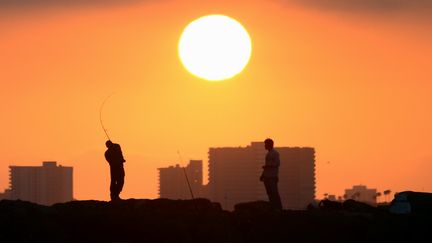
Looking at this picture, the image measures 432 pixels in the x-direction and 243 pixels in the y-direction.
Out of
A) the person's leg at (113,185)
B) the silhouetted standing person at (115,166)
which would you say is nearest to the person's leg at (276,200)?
the silhouetted standing person at (115,166)

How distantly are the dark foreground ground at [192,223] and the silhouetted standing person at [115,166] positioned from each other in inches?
85.5

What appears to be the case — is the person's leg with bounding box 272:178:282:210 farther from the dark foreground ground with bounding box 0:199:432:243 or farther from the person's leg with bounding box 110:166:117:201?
the person's leg with bounding box 110:166:117:201

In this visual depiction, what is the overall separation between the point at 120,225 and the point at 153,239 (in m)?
1.00

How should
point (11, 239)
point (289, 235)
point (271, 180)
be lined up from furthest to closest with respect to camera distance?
point (271, 180) → point (289, 235) → point (11, 239)

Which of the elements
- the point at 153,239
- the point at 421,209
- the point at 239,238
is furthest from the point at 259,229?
the point at 421,209

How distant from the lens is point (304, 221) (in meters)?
37.4

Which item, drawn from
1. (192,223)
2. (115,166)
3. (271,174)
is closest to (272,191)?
(271,174)

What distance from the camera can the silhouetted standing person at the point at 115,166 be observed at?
40.3 m

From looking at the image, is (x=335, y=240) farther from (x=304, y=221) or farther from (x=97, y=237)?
(x=97, y=237)

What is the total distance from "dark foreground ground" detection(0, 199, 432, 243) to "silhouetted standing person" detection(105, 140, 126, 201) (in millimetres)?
2172

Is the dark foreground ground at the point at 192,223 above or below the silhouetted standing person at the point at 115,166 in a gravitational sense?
below

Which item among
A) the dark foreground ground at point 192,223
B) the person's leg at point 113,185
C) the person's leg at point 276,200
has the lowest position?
the dark foreground ground at point 192,223

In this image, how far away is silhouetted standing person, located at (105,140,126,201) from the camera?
4028cm

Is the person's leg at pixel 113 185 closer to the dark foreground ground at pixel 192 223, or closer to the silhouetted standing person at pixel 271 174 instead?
the dark foreground ground at pixel 192 223
